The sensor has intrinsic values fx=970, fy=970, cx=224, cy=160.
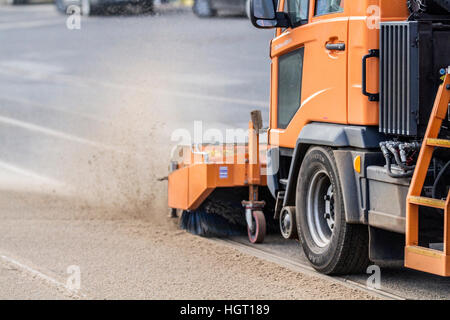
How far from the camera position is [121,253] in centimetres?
855

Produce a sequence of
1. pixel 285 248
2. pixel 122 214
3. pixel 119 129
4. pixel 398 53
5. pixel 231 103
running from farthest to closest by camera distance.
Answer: pixel 231 103, pixel 119 129, pixel 122 214, pixel 285 248, pixel 398 53

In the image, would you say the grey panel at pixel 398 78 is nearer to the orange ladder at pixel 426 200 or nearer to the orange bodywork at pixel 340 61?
the orange bodywork at pixel 340 61

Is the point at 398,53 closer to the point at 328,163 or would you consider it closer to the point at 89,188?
the point at 328,163

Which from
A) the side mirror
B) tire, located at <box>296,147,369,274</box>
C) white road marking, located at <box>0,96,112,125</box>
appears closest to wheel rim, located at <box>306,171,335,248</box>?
tire, located at <box>296,147,369,274</box>

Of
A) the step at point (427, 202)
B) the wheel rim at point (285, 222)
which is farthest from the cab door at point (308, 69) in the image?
the step at point (427, 202)

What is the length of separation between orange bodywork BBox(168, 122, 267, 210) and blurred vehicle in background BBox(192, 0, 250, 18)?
733 inches

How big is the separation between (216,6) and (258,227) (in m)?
19.8

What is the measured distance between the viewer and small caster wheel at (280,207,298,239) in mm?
8297

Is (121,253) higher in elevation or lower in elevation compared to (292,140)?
lower

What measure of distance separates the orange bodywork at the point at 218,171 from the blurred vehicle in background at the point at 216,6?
18.6m

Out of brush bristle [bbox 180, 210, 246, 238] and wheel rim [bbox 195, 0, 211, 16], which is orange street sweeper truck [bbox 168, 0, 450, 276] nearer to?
brush bristle [bbox 180, 210, 246, 238]
